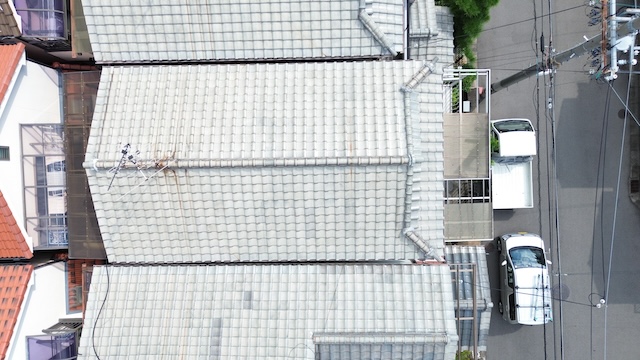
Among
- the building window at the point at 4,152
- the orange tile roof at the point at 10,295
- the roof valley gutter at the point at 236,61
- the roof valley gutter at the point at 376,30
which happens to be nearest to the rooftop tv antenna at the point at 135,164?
the roof valley gutter at the point at 236,61

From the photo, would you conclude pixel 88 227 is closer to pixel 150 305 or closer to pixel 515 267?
pixel 150 305

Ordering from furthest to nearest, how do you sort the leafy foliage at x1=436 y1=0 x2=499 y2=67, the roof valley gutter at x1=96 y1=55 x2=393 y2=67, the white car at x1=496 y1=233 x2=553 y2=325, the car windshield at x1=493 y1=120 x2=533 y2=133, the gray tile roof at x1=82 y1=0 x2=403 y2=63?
the white car at x1=496 y1=233 x2=553 y2=325, the car windshield at x1=493 y1=120 x2=533 y2=133, the leafy foliage at x1=436 y1=0 x2=499 y2=67, the roof valley gutter at x1=96 y1=55 x2=393 y2=67, the gray tile roof at x1=82 y1=0 x2=403 y2=63

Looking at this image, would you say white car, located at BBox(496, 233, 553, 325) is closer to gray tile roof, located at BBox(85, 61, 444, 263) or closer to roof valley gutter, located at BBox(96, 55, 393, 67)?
gray tile roof, located at BBox(85, 61, 444, 263)

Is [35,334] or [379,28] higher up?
[379,28]

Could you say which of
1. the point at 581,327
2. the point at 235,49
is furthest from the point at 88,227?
the point at 581,327

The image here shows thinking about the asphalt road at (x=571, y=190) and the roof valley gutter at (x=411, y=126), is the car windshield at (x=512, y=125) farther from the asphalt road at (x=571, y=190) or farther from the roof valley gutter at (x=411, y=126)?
the roof valley gutter at (x=411, y=126)

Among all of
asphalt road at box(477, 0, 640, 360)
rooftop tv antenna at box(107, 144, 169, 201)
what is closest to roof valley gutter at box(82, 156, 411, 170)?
rooftop tv antenna at box(107, 144, 169, 201)

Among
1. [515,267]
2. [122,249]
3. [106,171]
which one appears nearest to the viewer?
[106,171]
